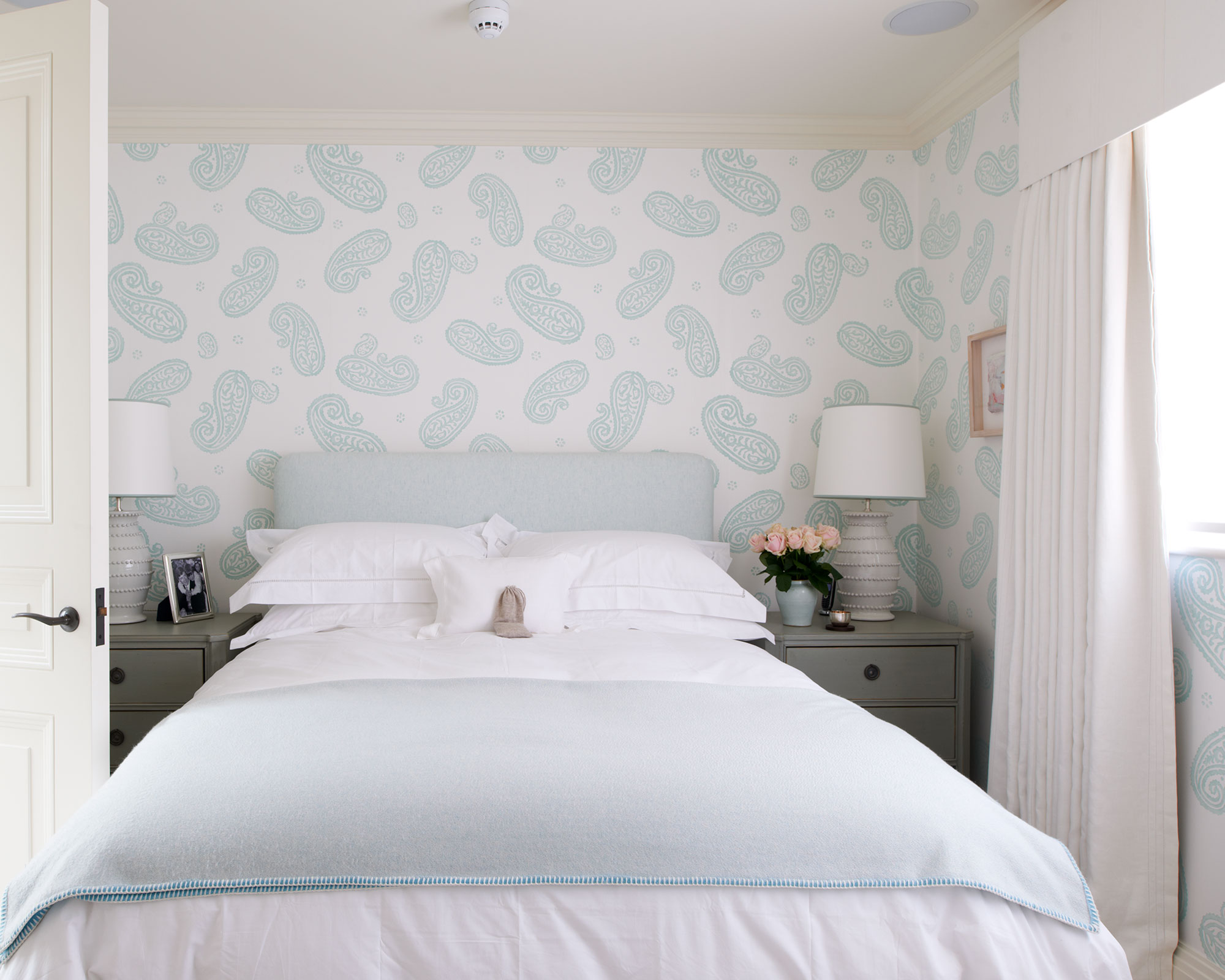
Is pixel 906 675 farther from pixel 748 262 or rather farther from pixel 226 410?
pixel 226 410

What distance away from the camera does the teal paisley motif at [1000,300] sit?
277cm

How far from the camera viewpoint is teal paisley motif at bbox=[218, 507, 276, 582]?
10.5ft

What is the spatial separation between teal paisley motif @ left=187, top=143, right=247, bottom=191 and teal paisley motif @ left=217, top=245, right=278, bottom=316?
0.29m

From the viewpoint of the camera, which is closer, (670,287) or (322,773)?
(322,773)

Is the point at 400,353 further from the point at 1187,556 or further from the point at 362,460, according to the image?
the point at 1187,556

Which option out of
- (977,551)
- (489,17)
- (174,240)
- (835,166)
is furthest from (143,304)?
(977,551)

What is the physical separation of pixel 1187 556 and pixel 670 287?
6.46 ft

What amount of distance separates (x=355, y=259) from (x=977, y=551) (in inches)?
99.5

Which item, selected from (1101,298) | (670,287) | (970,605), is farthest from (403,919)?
(670,287)

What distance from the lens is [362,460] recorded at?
10.2ft

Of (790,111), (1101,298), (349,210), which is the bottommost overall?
(1101,298)

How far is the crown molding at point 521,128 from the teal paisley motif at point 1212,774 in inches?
88.5

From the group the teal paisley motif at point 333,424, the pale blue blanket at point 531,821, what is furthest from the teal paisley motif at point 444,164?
the pale blue blanket at point 531,821

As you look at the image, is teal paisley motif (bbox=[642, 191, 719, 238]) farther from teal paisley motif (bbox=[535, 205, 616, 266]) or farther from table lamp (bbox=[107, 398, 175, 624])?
table lamp (bbox=[107, 398, 175, 624])
